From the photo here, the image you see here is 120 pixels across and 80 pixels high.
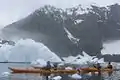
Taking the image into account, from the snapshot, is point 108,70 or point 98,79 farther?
point 108,70

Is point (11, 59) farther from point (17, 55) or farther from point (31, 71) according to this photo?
point (31, 71)

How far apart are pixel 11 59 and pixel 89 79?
481 ft

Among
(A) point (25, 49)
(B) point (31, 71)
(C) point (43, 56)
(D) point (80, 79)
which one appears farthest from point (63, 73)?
(A) point (25, 49)

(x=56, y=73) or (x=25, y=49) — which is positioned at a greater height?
(x=25, y=49)

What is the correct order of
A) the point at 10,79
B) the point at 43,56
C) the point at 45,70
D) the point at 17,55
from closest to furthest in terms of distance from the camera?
the point at 10,79
the point at 45,70
the point at 43,56
the point at 17,55

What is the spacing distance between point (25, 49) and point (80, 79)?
468 ft

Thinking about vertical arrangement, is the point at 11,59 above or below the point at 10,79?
above

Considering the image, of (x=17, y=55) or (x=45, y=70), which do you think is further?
(x=17, y=55)

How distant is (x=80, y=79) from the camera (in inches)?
2232

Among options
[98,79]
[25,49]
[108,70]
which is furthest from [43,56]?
[98,79]

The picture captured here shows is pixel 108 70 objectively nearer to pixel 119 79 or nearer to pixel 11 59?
pixel 119 79

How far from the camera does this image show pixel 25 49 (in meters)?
197

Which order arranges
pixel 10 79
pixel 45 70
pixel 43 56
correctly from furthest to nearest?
pixel 43 56 < pixel 45 70 < pixel 10 79

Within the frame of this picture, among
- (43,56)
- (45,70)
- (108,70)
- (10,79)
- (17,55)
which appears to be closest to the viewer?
(10,79)
